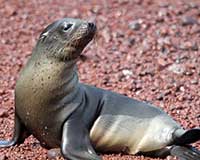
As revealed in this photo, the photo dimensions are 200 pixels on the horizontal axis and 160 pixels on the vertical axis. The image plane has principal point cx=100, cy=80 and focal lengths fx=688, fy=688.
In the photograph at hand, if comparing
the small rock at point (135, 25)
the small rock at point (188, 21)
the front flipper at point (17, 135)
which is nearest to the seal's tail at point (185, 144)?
the front flipper at point (17, 135)

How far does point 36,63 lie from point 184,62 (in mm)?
2712

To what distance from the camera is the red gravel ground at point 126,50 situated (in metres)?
5.62

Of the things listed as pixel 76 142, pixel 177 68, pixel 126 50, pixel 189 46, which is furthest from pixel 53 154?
pixel 189 46

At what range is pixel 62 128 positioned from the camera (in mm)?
4402

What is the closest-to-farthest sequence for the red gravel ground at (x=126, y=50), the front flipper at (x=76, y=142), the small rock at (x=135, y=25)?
the front flipper at (x=76, y=142) → the red gravel ground at (x=126, y=50) → the small rock at (x=135, y=25)

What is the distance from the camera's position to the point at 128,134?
4609 millimetres

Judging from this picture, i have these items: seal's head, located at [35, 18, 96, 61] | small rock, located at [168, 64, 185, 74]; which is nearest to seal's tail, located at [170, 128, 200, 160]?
seal's head, located at [35, 18, 96, 61]

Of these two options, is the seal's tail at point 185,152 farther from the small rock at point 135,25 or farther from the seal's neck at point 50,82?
the small rock at point 135,25

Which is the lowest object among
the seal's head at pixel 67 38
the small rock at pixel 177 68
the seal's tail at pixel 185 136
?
the small rock at pixel 177 68

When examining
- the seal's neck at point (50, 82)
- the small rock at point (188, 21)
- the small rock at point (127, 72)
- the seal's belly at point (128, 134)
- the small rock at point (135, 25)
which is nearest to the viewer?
the seal's neck at point (50, 82)

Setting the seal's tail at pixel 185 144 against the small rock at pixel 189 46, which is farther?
the small rock at pixel 189 46

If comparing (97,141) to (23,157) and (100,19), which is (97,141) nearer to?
(23,157)

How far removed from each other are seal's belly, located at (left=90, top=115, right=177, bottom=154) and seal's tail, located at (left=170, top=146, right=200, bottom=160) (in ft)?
0.30

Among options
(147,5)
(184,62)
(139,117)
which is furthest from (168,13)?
(139,117)
